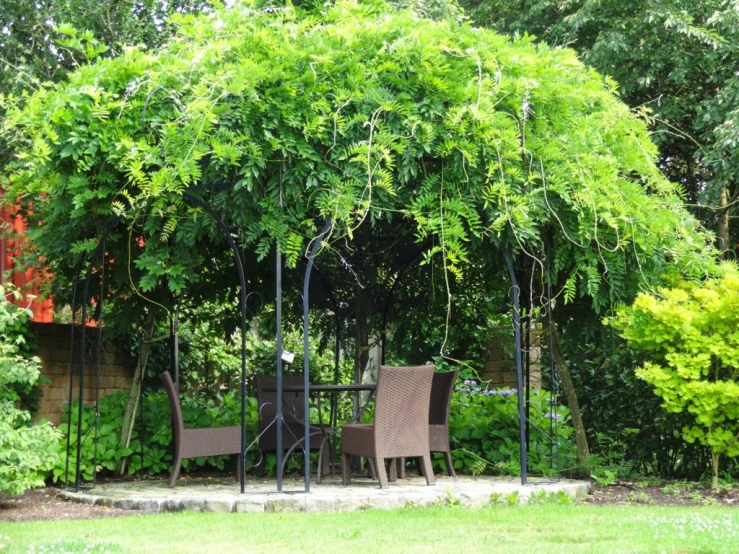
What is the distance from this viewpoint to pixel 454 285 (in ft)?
32.3

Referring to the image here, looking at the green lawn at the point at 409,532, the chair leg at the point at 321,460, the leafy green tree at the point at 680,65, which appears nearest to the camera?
the green lawn at the point at 409,532

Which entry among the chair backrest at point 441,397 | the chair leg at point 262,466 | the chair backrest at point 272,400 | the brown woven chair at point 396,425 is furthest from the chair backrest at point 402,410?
the chair leg at point 262,466

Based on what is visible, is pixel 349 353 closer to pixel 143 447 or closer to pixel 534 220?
pixel 143 447

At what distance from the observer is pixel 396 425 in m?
6.96

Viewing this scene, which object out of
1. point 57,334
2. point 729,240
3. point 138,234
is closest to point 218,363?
point 57,334

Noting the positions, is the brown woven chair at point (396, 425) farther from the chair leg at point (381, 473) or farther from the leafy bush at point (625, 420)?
the leafy bush at point (625, 420)

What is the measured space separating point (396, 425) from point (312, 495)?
930mm

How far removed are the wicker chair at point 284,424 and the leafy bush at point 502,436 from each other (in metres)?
1.41

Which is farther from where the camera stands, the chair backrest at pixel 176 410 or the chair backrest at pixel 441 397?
the chair backrest at pixel 441 397

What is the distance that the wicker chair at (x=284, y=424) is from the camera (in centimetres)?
802

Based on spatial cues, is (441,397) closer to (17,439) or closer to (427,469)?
(427,469)

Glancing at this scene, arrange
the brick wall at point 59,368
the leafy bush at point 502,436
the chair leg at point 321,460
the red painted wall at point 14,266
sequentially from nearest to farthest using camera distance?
the chair leg at point 321,460, the leafy bush at point 502,436, the brick wall at point 59,368, the red painted wall at point 14,266

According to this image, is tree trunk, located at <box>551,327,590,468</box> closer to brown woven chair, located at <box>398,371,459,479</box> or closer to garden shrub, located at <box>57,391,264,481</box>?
brown woven chair, located at <box>398,371,459,479</box>

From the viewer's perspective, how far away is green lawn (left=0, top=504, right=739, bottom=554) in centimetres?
473
